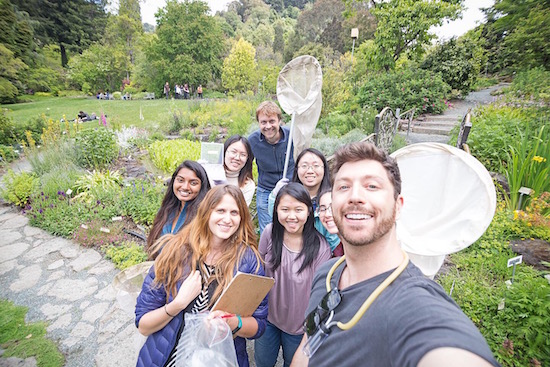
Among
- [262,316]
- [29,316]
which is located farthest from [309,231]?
[29,316]

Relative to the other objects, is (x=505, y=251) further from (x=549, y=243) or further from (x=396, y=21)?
(x=396, y=21)

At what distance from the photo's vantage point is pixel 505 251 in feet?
10.8

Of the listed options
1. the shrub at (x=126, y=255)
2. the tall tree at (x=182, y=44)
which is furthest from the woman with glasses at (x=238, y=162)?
the tall tree at (x=182, y=44)

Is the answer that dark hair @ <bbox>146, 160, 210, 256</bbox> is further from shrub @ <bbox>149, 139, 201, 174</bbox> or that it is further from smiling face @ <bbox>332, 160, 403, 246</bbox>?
shrub @ <bbox>149, 139, 201, 174</bbox>

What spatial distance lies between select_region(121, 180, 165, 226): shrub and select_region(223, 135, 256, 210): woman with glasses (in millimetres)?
2078

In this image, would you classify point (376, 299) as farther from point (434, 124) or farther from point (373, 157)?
point (434, 124)

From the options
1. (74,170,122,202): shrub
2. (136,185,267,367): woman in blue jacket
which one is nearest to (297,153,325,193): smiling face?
(136,185,267,367): woman in blue jacket

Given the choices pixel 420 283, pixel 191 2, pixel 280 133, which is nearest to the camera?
pixel 420 283

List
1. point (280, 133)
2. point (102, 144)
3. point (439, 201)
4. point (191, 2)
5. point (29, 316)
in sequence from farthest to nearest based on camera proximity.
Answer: point (191, 2), point (102, 144), point (280, 133), point (29, 316), point (439, 201)

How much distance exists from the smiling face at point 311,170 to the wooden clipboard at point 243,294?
1176mm

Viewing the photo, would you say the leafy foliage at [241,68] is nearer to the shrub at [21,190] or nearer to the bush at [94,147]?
the bush at [94,147]

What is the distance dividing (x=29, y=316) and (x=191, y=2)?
29.7 metres

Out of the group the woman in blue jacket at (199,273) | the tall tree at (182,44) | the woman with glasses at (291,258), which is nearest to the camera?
the woman in blue jacket at (199,273)

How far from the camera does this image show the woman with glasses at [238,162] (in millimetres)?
2980
